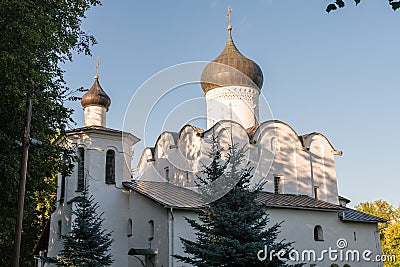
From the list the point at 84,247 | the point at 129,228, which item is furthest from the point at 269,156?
the point at 84,247

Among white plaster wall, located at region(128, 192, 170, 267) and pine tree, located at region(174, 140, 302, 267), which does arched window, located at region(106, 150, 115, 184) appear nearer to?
white plaster wall, located at region(128, 192, 170, 267)

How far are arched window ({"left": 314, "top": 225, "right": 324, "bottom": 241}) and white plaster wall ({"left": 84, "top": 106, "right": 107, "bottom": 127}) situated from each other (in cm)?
893

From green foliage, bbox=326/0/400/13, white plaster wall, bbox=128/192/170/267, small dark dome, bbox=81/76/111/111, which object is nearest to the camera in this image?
green foliage, bbox=326/0/400/13

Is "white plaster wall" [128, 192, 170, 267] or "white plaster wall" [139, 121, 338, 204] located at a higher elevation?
"white plaster wall" [139, 121, 338, 204]

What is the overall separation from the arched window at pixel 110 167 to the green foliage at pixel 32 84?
474 cm

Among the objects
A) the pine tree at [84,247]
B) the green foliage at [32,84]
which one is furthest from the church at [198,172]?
the green foliage at [32,84]

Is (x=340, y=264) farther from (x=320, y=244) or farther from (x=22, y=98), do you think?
(x=22, y=98)

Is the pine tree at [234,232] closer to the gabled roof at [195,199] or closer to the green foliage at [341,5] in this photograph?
the gabled roof at [195,199]

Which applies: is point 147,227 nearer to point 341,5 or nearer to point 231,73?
point 231,73

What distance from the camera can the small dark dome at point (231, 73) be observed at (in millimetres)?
20913

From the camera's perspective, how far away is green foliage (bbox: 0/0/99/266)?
33.6 ft

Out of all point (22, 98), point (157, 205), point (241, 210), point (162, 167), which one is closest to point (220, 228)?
point (241, 210)

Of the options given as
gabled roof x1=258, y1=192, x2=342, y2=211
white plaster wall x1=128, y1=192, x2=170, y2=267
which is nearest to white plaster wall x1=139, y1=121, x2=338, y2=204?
gabled roof x1=258, y1=192, x2=342, y2=211

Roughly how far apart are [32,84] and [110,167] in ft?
25.4
